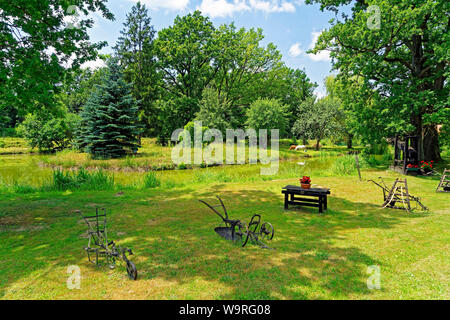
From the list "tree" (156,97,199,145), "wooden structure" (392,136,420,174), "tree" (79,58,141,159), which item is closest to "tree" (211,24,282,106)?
"tree" (156,97,199,145)

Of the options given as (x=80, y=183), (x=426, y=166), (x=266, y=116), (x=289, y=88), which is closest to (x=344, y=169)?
(x=426, y=166)

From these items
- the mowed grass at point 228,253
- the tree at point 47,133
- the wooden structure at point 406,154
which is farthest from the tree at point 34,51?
the tree at point 47,133

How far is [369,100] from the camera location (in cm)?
1791

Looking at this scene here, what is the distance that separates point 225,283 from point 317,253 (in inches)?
83.4

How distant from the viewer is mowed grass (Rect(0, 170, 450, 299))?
11.5ft

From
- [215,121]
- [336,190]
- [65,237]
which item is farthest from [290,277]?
[215,121]

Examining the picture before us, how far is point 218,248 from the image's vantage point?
4.99 metres

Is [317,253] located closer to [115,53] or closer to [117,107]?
[117,107]

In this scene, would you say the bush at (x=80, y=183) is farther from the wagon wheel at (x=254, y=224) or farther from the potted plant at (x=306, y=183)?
the potted plant at (x=306, y=183)

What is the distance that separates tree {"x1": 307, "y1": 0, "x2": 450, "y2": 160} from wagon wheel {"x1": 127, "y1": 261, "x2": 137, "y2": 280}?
16018 mm

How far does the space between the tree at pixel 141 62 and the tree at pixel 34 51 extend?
25.8m

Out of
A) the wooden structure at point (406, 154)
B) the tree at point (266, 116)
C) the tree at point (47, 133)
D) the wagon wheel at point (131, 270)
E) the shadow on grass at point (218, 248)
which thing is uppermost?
the tree at point (266, 116)

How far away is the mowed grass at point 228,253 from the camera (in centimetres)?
350

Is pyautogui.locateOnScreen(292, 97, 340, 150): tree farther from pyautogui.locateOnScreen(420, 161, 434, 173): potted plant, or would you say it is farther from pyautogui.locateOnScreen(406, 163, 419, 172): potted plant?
pyautogui.locateOnScreen(406, 163, 419, 172): potted plant
